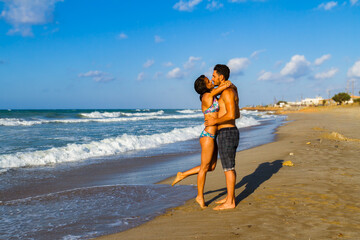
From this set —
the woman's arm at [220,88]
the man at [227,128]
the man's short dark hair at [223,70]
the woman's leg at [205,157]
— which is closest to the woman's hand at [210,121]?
the man at [227,128]

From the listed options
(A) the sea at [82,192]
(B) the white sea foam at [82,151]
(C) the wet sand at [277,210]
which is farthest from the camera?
(B) the white sea foam at [82,151]

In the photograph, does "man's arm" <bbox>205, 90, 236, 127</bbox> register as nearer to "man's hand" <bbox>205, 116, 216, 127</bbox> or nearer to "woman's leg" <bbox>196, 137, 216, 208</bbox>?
"man's hand" <bbox>205, 116, 216, 127</bbox>

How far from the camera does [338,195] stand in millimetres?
4473

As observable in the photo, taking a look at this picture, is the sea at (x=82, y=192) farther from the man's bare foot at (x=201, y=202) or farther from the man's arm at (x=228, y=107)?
the man's arm at (x=228, y=107)

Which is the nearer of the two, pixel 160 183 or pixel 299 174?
pixel 299 174

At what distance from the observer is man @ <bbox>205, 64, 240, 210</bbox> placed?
4156mm

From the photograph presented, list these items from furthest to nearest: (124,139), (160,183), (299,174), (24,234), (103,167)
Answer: (124,139)
(103,167)
(160,183)
(299,174)
(24,234)

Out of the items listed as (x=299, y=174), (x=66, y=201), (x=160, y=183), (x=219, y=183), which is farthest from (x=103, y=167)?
(x=299, y=174)

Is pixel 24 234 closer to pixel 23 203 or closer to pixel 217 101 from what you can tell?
pixel 23 203

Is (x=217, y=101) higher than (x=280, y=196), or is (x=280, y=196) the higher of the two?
(x=217, y=101)

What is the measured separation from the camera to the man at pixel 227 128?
13.6 feet

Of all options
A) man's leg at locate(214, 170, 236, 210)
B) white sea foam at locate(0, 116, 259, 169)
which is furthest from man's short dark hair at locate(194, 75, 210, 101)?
white sea foam at locate(0, 116, 259, 169)

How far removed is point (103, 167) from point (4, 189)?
2.92 m

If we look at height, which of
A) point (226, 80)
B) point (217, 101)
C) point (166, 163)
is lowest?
point (166, 163)
